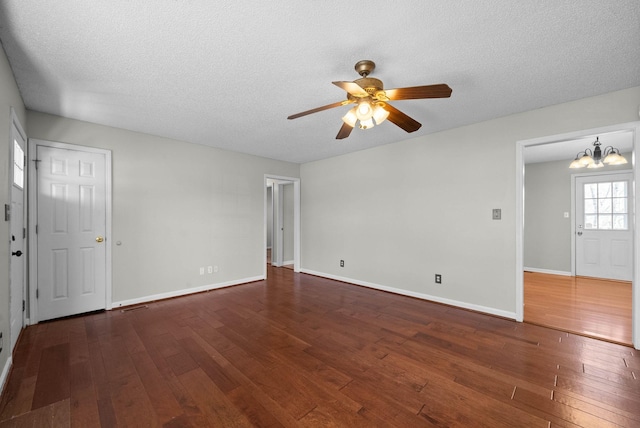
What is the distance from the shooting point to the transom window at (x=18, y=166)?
8.74 feet

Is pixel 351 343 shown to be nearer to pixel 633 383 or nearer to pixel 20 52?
pixel 633 383

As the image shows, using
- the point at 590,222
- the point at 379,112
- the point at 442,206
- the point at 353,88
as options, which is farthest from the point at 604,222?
the point at 353,88

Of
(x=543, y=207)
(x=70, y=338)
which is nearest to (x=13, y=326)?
(x=70, y=338)

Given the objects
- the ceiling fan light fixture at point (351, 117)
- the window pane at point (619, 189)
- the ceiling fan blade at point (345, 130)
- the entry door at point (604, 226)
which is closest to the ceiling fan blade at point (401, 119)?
the ceiling fan light fixture at point (351, 117)

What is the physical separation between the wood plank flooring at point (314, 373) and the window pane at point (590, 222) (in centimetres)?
404

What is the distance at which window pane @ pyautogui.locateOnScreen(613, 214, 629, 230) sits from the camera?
16.8 feet

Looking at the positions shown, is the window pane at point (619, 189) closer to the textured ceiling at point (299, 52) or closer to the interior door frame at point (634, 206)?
the interior door frame at point (634, 206)

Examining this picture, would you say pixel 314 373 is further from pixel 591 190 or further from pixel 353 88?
pixel 591 190

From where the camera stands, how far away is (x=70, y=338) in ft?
9.09

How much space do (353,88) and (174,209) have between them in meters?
3.53

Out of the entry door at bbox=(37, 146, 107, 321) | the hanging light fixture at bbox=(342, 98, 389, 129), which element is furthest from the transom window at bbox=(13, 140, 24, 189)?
the hanging light fixture at bbox=(342, 98, 389, 129)

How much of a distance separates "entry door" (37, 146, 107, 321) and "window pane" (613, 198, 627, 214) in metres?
8.86

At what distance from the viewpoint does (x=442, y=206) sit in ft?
12.8

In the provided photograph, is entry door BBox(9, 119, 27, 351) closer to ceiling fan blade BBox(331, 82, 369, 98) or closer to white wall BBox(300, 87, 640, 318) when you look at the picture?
ceiling fan blade BBox(331, 82, 369, 98)
